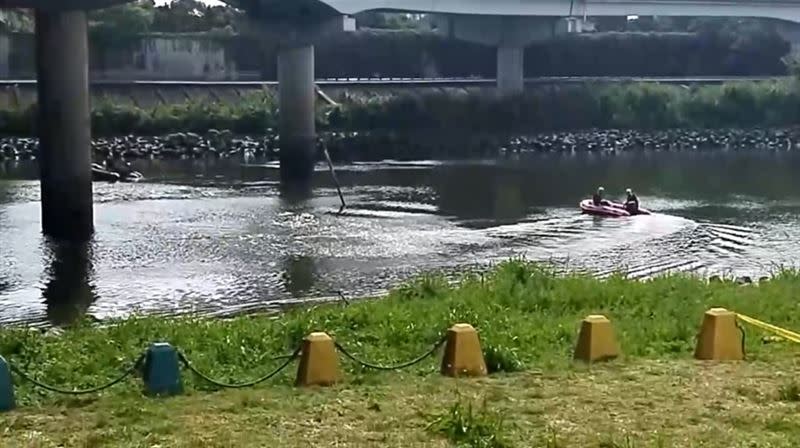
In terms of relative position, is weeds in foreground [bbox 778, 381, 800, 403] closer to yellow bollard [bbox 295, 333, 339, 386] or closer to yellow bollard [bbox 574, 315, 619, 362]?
yellow bollard [bbox 574, 315, 619, 362]

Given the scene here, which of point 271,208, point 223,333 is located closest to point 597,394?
point 223,333

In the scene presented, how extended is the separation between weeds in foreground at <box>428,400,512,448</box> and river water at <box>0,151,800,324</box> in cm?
1194

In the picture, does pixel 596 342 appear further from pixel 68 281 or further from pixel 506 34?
pixel 506 34

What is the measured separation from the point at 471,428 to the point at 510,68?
63121 millimetres

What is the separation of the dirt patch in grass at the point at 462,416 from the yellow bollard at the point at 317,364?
174mm

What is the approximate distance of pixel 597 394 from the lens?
364 inches

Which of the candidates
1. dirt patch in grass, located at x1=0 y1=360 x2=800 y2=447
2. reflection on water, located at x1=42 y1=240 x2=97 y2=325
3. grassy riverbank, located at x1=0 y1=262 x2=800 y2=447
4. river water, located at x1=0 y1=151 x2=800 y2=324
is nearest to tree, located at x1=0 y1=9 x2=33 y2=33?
river water, located at x1=0 y1=151 x2=800 y2=324

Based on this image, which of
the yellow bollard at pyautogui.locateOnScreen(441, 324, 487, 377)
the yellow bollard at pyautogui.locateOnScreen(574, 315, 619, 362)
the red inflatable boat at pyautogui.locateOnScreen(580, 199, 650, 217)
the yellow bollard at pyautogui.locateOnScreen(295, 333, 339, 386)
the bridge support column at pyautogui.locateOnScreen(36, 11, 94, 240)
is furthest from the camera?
the red inflatable boat at pyautogui.locateOnScreen(580, 199, 650, 217)

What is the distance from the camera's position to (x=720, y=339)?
1094 cm

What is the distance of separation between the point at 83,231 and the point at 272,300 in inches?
459

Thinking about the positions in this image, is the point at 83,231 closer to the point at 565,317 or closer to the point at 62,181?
the point at 62,181

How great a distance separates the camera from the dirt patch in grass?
7.90 metres

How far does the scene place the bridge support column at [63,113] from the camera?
31609 mm

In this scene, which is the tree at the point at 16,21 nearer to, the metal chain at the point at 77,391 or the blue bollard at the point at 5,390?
the metal chain at the point at 77,391
